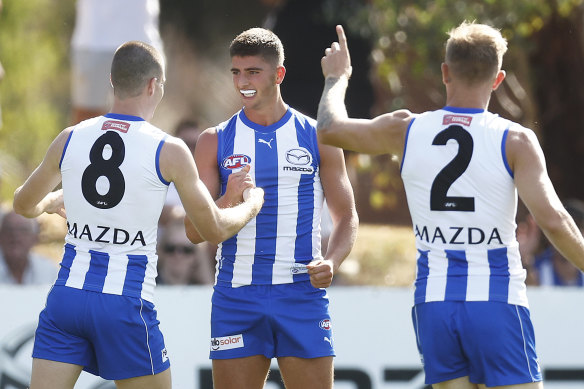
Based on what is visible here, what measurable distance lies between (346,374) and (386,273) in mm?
5311

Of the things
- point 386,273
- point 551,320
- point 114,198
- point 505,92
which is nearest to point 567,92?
point 505,92

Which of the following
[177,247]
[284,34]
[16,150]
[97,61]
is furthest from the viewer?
[16,150]

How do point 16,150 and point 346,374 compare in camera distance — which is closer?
point 346,374

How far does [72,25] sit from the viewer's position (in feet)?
87.4

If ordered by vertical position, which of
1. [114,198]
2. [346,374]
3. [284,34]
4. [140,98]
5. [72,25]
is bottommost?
[346,374]

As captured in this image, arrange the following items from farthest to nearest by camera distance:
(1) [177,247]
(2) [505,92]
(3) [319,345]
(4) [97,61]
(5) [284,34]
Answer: (2) [505,92] → (5) [284,34] → (4) [97,61] → (1) [177,247] → (3) [319,345]

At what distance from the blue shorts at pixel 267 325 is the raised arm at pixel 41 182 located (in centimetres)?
111

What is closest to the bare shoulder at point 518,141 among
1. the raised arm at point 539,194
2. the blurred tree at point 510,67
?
the raised arm at point 539,194

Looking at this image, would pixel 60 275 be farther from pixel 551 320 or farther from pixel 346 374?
pixel 551 320

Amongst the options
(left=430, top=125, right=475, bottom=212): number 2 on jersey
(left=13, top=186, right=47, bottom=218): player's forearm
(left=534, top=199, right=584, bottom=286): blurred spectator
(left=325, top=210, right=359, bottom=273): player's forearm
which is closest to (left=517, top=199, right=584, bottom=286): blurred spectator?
(left=534, top=199, right=584, bottom=286): blurred spectator

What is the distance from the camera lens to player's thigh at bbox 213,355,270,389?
16.6 feet

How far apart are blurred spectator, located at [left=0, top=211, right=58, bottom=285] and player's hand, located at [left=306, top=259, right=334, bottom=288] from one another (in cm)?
375

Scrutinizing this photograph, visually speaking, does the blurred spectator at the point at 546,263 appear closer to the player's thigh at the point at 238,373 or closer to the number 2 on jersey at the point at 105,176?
the player's thigh at the point at 238,373

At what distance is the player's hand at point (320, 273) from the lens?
16.0 ft
